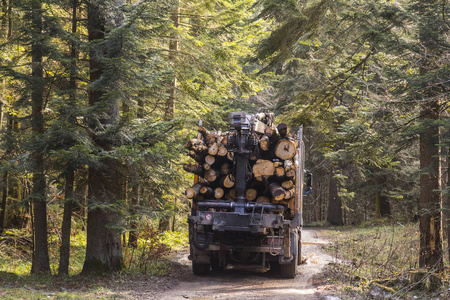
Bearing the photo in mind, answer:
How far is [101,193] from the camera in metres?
9.25

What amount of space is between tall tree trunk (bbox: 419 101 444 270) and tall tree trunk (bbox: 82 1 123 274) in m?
6.87

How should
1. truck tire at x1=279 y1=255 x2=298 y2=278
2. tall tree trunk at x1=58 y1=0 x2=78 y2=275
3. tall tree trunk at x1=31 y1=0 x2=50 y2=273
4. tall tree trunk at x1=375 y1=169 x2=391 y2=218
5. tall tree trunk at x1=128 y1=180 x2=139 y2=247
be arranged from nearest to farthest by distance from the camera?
tall tree trunk at x1=31 y1=0 x2=50 y2=273 → tall tree trunk at x1=58 y1=0 x2=78 y2=275 → tall tree trunk at x1=128 y1=180 x2=139 y2=247 → truck tire at x1=279 y1=255 x2=298 y2=278 → tall tree trunk at x1=375 y1=169 x2=391 y2=218

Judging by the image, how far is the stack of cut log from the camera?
9.33 metres

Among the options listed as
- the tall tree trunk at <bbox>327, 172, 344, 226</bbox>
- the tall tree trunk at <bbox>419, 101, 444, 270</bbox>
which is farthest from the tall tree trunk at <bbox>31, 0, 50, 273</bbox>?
the tall tree trunk at <bbox>327, 172, 344, 226</bbox>

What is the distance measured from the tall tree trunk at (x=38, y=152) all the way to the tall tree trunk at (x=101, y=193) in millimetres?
1020

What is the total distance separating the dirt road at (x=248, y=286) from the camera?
7.76 meters

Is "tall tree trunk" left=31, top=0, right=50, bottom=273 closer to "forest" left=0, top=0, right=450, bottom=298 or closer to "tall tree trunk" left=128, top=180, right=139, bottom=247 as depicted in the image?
"forest" left=0, top=0, right=450, bottom=298

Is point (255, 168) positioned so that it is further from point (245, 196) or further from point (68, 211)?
point (68, 211)

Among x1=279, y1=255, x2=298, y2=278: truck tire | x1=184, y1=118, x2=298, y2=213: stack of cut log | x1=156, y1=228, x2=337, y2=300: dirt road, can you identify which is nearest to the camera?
x1=156, y1=228, x2=337, y2=300: dirt road

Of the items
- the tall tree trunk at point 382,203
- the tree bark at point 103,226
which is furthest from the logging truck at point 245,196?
the tall tree trunk at point 382,203

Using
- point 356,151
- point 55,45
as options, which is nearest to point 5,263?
point 55,45

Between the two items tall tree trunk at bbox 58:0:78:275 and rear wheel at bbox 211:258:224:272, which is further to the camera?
rear wheel at bbox 211:258:224:272

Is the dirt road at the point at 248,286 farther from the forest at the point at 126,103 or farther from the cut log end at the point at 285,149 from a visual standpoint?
the cut log end at the point at 285,149

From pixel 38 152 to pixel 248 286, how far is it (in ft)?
16.8
